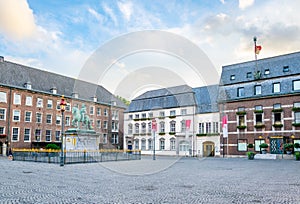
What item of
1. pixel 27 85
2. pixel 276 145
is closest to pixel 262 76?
pixel 276 145

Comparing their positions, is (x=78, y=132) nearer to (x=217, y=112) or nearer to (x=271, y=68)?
(x=217, y=112)

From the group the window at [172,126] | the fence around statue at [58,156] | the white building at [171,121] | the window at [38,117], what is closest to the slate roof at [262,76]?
the white building at [171,121]

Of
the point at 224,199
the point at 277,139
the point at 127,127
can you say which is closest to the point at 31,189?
the point at 224,199

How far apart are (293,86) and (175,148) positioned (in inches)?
842

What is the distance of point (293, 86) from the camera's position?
38.6 meters

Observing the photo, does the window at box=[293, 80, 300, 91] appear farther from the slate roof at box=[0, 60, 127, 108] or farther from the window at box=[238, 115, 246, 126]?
the slate roof at box=[0, 60, 127, 108]

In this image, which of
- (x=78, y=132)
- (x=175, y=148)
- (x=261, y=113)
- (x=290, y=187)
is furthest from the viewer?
(x=175, y=148)

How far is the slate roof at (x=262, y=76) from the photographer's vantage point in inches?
1549

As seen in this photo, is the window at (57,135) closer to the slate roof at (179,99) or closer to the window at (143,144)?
the slate roof at (179,99)

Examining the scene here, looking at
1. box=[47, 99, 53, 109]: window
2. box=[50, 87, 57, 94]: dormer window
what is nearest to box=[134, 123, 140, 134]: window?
box=[47, 99, 53, 109]: window

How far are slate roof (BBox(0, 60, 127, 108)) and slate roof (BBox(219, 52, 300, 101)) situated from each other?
29032 millimetres

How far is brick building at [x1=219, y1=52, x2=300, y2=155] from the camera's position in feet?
125

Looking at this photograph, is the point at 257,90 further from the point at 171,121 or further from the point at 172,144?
the point at 172,144

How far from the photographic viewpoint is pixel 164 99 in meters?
54.1
